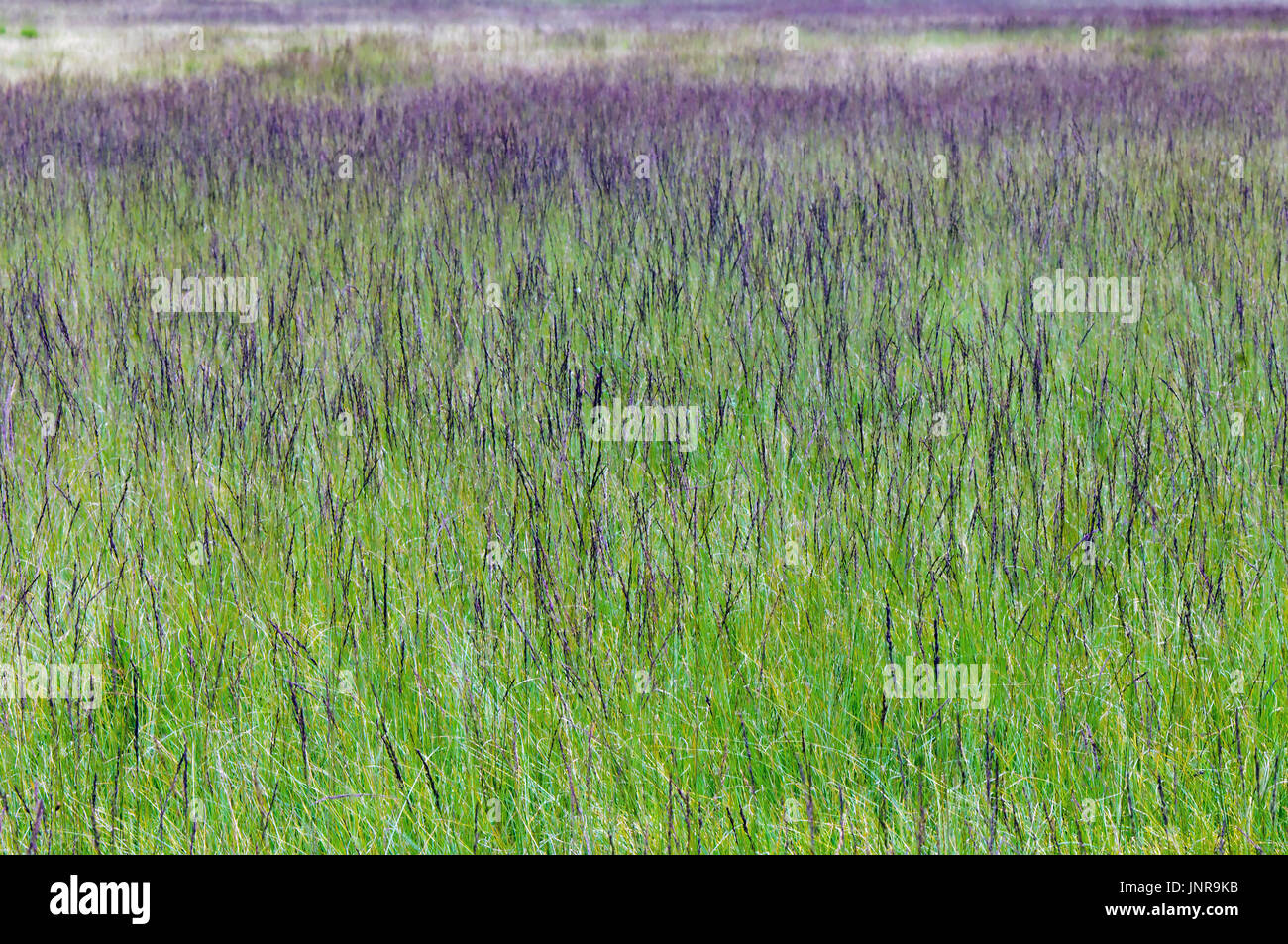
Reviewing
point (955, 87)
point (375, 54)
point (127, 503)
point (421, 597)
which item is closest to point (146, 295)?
point (127, 503)

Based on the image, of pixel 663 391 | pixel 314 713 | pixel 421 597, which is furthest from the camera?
pixel 663 391

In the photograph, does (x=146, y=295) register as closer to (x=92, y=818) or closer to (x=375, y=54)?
(x=92, y=818)

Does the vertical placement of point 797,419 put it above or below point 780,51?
below

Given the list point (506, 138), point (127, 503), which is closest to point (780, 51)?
point (506, 138)

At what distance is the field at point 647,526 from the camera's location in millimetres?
1715

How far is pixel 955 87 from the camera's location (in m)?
10.2

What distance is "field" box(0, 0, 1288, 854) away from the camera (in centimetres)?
171

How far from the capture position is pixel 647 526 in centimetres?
236

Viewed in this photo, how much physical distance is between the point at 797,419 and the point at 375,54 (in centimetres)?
1227

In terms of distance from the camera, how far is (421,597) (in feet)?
7.03
